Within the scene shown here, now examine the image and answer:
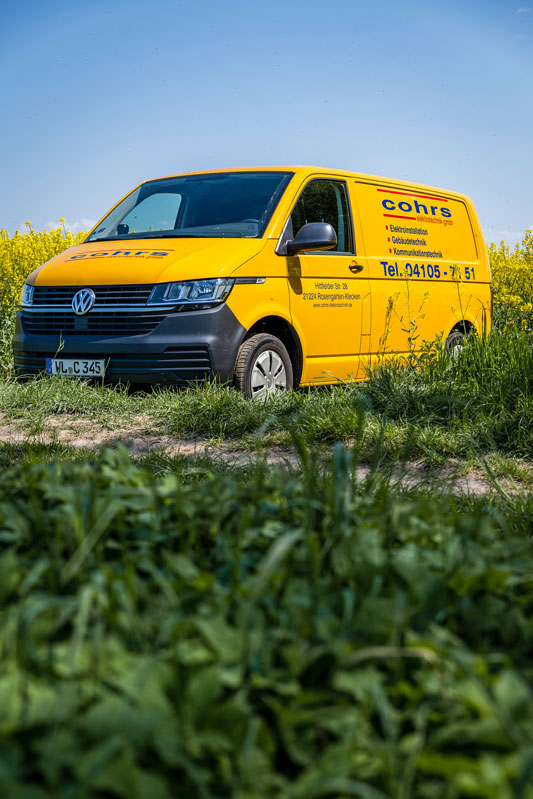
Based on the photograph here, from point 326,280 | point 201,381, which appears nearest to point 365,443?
point 201,381

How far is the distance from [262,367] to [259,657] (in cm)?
509

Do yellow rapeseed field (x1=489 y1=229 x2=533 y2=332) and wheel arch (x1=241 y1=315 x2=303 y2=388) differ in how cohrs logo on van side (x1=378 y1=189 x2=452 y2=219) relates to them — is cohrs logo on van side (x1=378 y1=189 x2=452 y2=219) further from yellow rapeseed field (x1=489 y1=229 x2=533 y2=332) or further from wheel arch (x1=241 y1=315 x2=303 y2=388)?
yellow rapeseed field (x1=489 y1=229 x2=533 y2=332)

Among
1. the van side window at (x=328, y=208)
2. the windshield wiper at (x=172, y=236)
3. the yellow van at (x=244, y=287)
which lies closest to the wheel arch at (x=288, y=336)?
the yellow van at (x=244, y=287)

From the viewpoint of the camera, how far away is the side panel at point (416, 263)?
755 centimetres

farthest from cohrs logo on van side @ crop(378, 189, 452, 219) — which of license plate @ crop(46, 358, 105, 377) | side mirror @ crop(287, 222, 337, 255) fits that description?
license plate @ crop(46, 358, 105, 377)

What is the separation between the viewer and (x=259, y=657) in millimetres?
1158

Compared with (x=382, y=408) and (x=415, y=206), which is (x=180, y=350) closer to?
(x=382, y=408)

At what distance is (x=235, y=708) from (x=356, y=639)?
0.85 ft

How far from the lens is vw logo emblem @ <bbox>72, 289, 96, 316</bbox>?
6363mm

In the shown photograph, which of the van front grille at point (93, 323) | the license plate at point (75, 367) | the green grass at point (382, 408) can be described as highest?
the van front grille at point (93, 323)

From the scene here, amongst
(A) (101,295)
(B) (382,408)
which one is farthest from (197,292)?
(B) (382,408)

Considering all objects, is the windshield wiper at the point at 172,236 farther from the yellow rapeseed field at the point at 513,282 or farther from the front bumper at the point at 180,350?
the yellow rapeseed field at the point at 513,282

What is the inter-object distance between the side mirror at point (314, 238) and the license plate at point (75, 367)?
1849 millimetres

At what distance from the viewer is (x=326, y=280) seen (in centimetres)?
689
